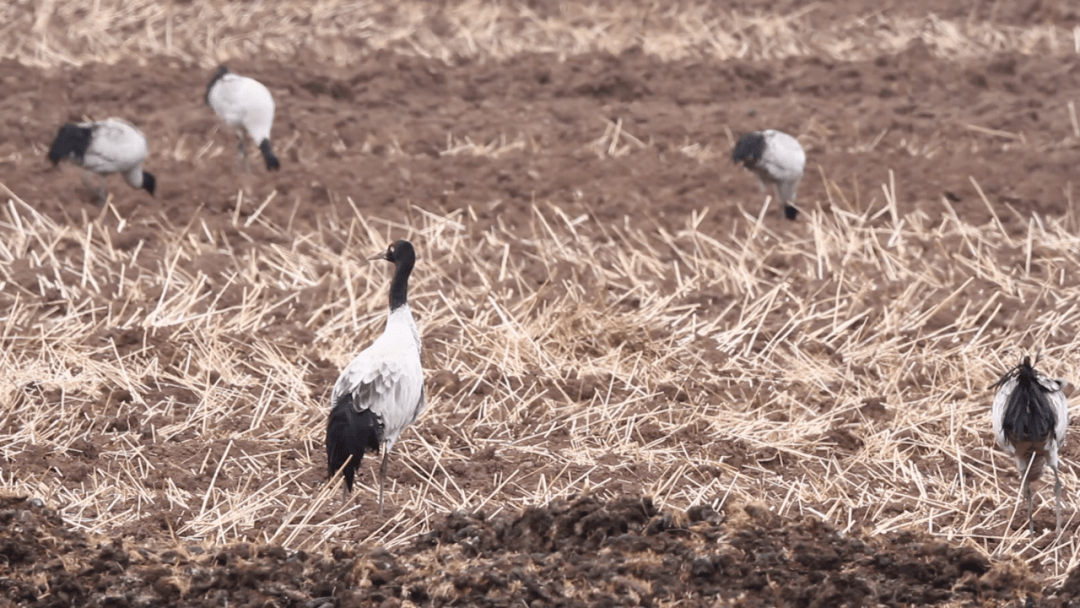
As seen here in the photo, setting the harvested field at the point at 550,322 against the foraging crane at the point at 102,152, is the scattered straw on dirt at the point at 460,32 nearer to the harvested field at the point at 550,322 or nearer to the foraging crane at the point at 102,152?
the harvested field at the point at 550,322

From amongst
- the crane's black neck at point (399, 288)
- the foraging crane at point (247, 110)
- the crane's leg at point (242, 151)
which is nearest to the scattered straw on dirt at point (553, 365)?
the crane's black neck at point (399, 288)

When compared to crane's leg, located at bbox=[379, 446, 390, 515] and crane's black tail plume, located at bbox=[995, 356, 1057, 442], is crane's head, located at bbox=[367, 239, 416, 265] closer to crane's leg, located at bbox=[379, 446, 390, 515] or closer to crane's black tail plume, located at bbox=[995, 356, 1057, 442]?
crane's leg, located at bbox=[379, 446, 390, 515]

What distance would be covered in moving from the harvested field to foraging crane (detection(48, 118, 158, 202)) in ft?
0.61

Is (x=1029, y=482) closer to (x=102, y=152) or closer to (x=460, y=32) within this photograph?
(x=102, y=152)

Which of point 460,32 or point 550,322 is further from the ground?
point 550,322

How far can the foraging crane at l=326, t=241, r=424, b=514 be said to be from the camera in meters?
5.74

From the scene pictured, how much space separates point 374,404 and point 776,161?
4756 millimetres

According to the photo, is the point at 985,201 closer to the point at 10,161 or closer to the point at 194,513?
the point at 194,513

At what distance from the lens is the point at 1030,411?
5.61 m

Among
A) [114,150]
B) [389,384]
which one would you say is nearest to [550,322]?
[389,384]

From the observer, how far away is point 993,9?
15109mm

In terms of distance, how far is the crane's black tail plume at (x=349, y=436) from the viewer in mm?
5727

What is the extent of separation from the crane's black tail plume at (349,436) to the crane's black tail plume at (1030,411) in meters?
2.43

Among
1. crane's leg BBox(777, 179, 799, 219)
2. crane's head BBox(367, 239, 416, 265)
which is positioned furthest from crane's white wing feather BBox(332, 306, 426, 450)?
crane's leg BBox(777, 179, 799, 219)
